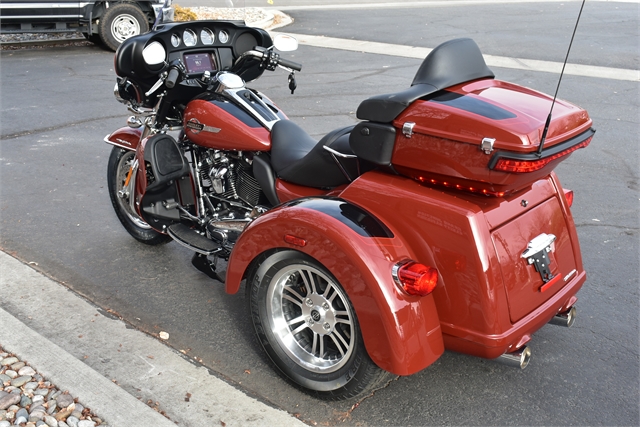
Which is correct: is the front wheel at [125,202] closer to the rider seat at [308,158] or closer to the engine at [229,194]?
the engine at [229,194]

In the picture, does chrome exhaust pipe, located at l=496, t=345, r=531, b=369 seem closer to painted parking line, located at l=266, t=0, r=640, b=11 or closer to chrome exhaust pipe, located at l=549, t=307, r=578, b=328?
chrome exhaust pipe, located at l=549, t=307, r=578, b=328

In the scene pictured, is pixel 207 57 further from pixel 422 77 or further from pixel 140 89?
pixel 422 77

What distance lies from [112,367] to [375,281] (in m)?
1.58

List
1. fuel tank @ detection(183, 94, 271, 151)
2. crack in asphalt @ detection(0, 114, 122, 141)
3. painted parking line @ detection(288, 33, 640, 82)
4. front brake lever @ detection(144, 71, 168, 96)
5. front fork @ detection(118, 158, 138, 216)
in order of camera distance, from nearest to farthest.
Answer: fuel tank @ detection(183, 94, 271, 151), front brake lever @ detection(144, 71, 168, 96), front fork @ detection(118, 158, 138, 216), crack in asphalt @ detection(0, 114, 122, 141), painted parking line @ detection(288, 33, 640, 82)

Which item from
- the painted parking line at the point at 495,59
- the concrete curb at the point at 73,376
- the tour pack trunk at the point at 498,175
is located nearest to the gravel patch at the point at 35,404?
the concrete curb at the point at 73,376

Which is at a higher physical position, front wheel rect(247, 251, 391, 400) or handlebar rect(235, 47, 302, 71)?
handlebar rect(235, 47, 302, 71)

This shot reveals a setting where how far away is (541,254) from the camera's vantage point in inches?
118

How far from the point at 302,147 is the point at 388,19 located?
13.8 meters

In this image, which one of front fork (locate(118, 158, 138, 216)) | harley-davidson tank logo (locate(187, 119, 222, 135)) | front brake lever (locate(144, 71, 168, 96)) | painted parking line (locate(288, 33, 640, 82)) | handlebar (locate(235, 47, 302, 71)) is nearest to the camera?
harley-davidson tank logo (locate(187, 119, 222, 135))

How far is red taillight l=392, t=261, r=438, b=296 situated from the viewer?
2.75 m

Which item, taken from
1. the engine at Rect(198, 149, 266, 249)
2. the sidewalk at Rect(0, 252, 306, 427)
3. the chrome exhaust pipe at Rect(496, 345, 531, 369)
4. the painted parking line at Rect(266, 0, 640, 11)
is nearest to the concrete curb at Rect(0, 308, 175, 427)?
the sidewalk at Rect(0, 252, 306, 427)

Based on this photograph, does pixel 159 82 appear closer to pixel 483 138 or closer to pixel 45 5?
pixel 483 138

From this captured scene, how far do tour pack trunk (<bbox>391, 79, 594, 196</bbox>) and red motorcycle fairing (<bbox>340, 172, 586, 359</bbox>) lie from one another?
0.10 metres

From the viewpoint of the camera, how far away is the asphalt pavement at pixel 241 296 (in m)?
3.27
